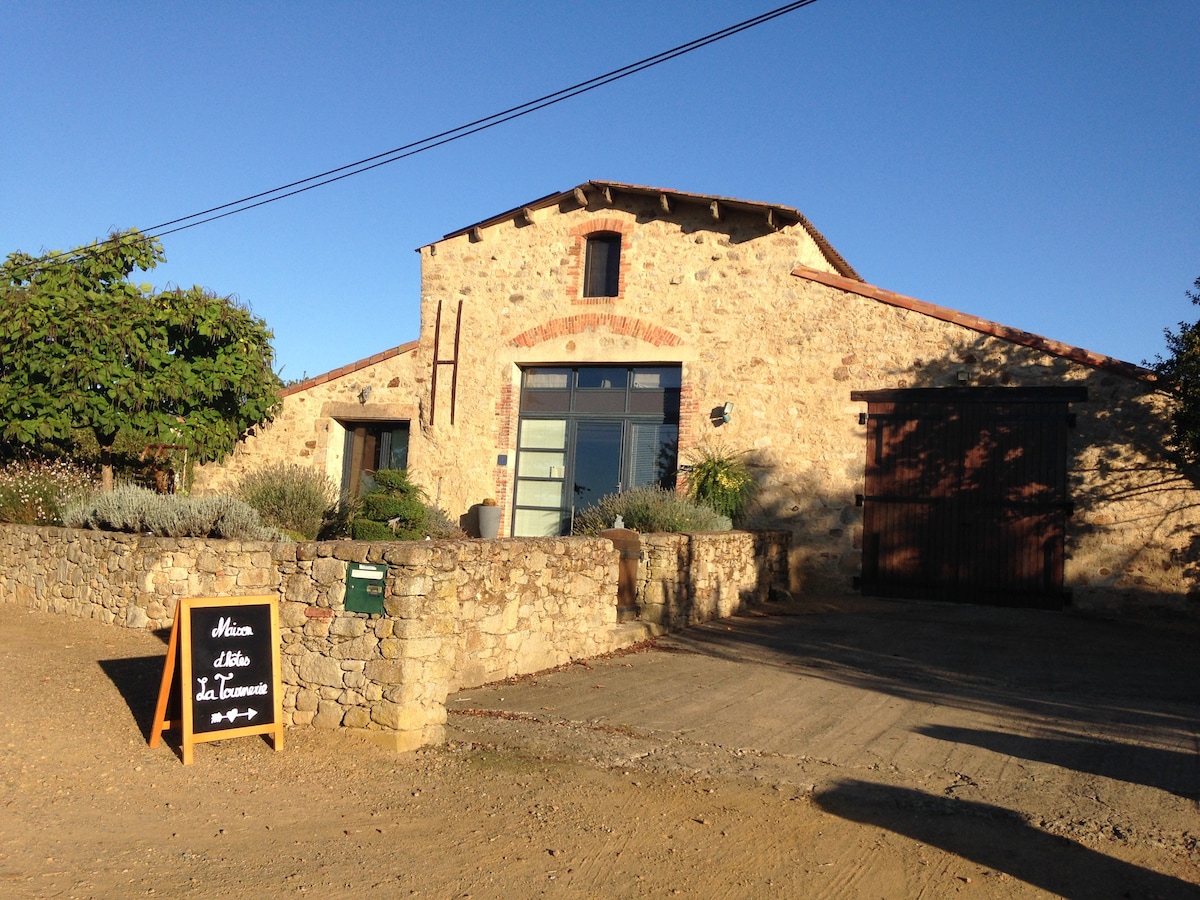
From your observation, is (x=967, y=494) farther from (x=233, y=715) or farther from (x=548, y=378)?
(x=233, y=715)

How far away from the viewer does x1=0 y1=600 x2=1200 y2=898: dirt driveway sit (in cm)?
377

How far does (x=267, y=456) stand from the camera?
52.0 ft

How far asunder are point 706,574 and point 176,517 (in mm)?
5331

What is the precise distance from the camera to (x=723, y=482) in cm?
1264

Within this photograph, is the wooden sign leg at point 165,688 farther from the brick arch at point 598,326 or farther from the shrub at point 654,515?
the brick arch at point 598,326

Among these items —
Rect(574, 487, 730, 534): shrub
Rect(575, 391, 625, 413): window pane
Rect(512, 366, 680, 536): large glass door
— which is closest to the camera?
Rect(574, 487, 730, 534): shrub

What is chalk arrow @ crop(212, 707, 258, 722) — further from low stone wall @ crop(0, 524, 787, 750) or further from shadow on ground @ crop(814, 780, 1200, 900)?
shadow on ground @ crop(814, 780, 1200, 900)

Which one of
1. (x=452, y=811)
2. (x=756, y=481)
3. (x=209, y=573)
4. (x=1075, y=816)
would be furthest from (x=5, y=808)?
(x=756, y=481)

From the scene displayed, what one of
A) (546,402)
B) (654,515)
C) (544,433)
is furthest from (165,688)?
(546,402)

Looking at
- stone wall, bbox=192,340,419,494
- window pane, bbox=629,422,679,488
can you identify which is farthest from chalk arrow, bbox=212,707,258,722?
stone wall, bbox=192,340,419,494

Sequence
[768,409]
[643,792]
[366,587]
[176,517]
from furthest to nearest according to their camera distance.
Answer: [768,409], [176,517], [366,587], [643,792]

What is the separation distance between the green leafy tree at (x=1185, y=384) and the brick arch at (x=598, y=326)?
6.05m

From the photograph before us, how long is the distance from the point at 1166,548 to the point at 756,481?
4880 millimetres

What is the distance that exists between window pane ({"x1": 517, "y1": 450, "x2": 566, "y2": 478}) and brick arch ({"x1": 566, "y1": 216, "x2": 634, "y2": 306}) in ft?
7.69
